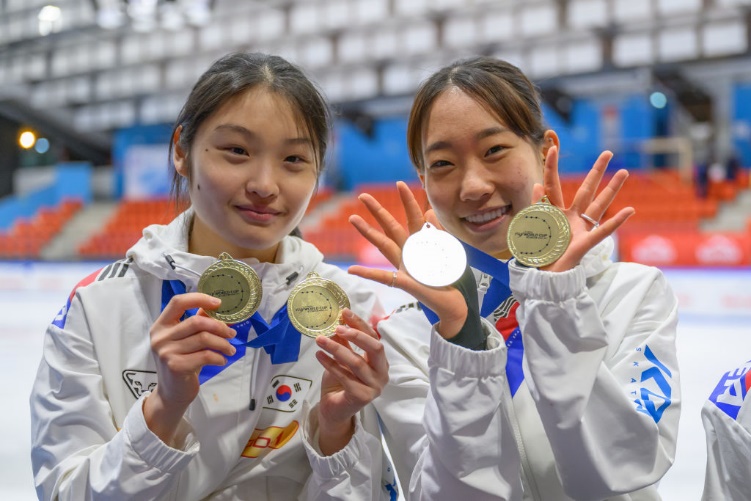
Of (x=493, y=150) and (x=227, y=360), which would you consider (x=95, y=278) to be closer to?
(x=227, y=360)

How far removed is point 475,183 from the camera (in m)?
1.79

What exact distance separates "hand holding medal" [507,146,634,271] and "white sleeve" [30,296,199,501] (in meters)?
0.83

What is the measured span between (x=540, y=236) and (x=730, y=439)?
1.94 feet

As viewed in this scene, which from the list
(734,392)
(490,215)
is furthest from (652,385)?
(490,215)

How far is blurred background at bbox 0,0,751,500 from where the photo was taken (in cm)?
1328

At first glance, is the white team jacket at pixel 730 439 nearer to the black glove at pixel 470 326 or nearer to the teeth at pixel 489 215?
the black glove at pixel 470 326

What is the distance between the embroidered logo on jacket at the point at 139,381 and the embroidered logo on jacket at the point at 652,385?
1137mm

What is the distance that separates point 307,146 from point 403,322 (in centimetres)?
52

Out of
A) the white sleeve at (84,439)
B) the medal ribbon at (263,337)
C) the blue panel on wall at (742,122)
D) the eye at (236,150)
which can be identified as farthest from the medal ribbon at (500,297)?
the blue panel on wall at (742,122)

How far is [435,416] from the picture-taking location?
1540 millimetres

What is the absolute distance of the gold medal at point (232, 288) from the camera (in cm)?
161

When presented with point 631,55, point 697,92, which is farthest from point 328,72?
point 697,92

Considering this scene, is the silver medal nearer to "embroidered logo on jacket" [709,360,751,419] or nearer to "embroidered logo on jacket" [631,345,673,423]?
"embroidered logo on jacket" [631,345,673,423]

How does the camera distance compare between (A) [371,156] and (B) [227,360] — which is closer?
(B) [227,360]
